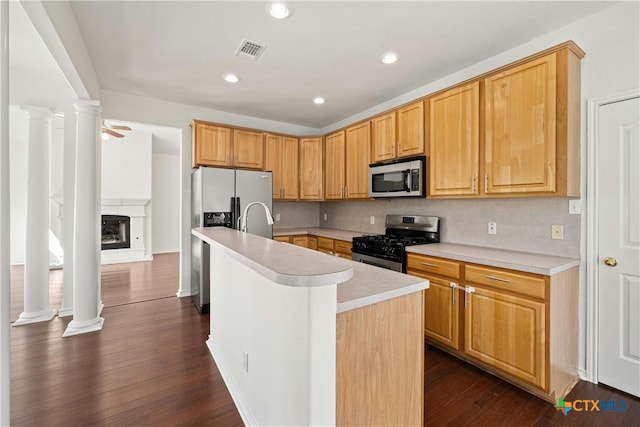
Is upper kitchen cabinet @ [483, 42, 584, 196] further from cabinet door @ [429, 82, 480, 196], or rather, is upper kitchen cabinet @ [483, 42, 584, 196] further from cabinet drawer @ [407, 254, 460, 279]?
cabinet drawer @ [407, 254, 460, 279]

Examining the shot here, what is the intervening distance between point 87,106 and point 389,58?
118 inches

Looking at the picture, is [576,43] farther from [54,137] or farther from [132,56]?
[54,137]

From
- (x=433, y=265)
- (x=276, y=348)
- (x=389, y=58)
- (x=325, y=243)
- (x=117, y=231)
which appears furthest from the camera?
(x=117, y=231)

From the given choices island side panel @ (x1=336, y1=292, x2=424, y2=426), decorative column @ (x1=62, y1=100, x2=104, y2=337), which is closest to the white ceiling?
decorative column @ (x1=62, y1=100, x2=104, y2=337)

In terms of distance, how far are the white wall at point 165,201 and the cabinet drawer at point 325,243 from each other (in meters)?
5.20

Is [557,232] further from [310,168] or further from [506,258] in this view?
[310,168]

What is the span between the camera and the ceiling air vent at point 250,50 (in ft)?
8.16

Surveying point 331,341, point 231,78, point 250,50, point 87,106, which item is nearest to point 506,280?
point 331,341

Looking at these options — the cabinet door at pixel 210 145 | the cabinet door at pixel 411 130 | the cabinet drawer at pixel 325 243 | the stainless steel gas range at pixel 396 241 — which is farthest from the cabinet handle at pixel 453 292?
the cabinet door at pixel 210 145

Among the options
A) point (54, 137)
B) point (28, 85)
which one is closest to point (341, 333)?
point (28, 85)

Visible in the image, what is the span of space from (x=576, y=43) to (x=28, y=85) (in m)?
5.15

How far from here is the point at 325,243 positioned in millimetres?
4066

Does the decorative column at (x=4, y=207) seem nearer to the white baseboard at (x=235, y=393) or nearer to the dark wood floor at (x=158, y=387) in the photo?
the dark wood floor at (x=158, y=387)

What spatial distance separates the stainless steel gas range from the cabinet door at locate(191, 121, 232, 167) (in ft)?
6.82
